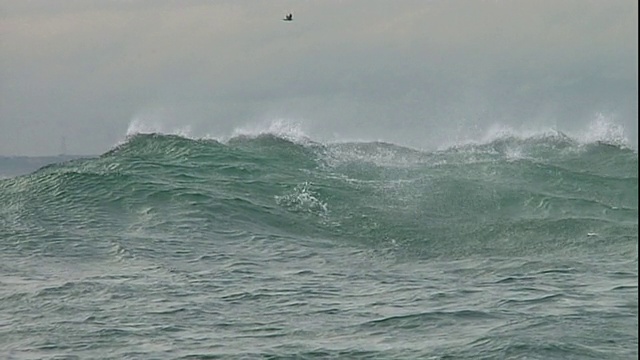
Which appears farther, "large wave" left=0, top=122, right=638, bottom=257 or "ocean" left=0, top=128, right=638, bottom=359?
"large wave" left=0, top=122, right=638, bottom=257

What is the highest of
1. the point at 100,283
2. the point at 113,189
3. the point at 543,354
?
the point at 113,189

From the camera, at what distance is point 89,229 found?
73.0 ft

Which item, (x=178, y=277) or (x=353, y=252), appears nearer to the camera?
(x=178, y=277)

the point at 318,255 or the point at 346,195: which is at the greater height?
the point at 346,195

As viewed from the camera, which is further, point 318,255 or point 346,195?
point 346,195

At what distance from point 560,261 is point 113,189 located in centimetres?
1330

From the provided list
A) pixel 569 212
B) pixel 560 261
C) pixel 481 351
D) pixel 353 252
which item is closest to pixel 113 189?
pixel 353 252

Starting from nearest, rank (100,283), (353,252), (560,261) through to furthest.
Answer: (100,283)
(560,261)
(353,252)

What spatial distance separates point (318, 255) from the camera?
19297 mm

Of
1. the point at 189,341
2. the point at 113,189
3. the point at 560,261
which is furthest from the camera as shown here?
the point at 113,189

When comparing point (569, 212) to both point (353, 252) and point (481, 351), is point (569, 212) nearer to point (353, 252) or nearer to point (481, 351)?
point (353, 252)

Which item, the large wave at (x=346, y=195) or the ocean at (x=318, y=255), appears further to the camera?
the large wave at (x=346, y=195)

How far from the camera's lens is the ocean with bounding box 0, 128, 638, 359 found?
1238 cm

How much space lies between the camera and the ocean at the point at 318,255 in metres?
12.4
